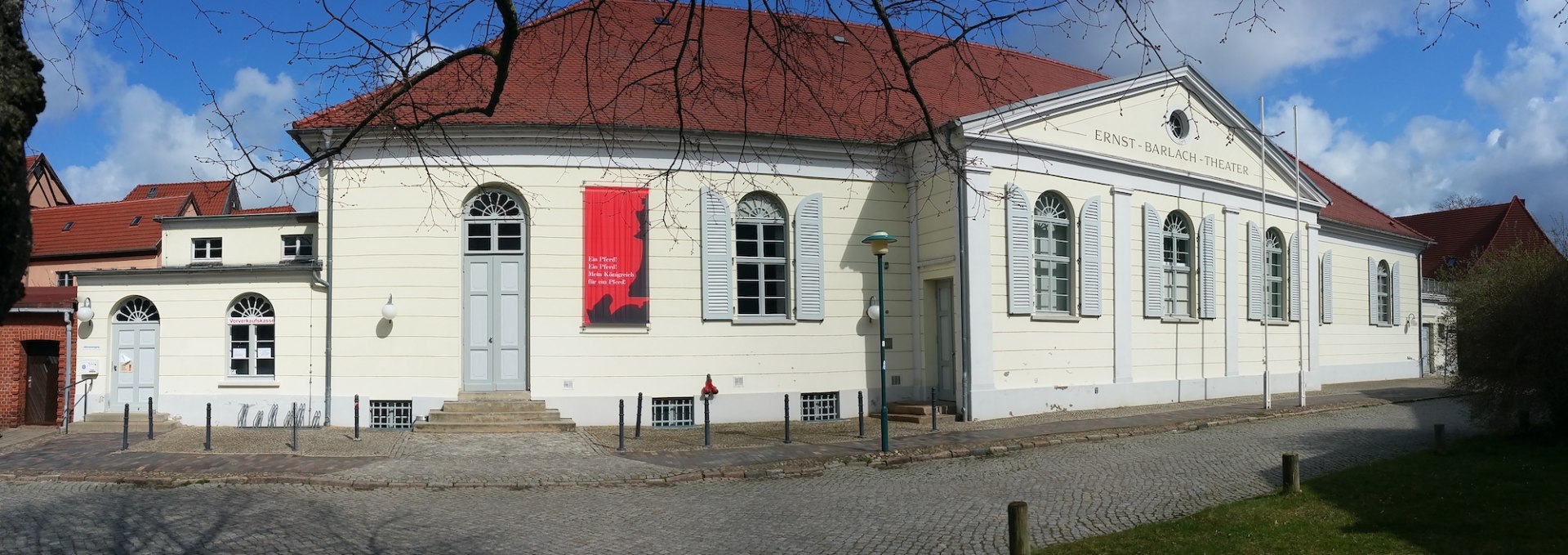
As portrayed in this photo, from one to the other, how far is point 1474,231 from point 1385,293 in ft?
62.3

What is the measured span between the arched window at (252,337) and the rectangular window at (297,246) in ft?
3.24

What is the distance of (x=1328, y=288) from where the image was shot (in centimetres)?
2814

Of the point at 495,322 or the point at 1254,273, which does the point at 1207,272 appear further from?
the point at 495,322

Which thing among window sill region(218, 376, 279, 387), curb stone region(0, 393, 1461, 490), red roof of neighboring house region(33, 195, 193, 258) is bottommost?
curb stone region(0, 393, 1461, 490)

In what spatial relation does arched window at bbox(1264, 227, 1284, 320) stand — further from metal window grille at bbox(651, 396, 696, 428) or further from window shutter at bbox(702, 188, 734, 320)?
metal window grille at bbox(651, 396, 696, 428)

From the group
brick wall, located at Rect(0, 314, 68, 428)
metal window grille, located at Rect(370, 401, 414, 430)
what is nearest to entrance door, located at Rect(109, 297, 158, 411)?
brick wall, located at Rect(0, 314, 68, 428)

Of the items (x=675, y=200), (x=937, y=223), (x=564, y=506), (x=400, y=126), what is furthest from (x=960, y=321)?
(x=400, y=126)

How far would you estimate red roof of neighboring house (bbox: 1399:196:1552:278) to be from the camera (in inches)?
1722

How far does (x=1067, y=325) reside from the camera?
1934cm

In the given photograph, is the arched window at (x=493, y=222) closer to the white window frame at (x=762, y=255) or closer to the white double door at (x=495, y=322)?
the white double door at (x=495, y=322)

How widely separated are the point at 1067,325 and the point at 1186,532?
11503 millimetres

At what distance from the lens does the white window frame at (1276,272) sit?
82.4ft

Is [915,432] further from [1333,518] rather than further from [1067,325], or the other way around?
[1333,518]

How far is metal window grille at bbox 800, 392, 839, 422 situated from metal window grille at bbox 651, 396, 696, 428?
2.09 metres
